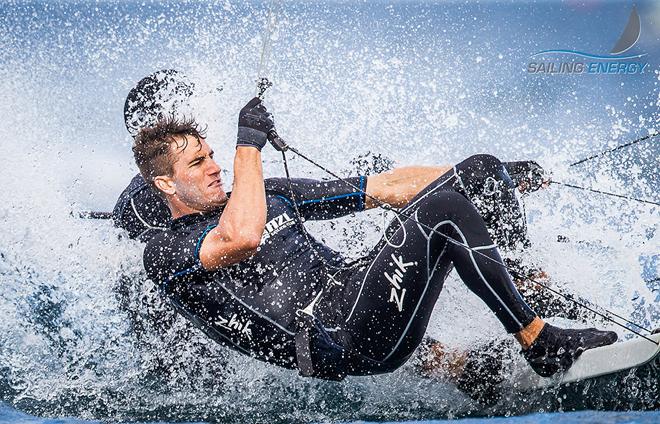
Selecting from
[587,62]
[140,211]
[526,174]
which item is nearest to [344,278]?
[526,174]

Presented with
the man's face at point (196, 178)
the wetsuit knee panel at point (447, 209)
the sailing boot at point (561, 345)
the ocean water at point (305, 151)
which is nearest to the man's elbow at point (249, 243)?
the man's face at point (196, 178)

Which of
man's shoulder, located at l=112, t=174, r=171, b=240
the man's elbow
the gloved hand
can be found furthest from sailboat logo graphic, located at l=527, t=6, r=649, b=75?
the man's elbow

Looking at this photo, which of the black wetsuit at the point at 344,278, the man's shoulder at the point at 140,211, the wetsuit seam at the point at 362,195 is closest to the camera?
the black wetsuit at the point at 344,278

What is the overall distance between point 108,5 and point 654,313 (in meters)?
5.03

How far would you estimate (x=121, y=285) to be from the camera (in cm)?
378

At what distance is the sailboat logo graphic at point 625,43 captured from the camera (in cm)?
752

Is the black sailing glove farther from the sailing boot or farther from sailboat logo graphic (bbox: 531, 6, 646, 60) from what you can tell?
sailboat logo graphic (bbox: 531, 6, 646, 60)

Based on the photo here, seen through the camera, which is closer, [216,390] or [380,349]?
[380,349]

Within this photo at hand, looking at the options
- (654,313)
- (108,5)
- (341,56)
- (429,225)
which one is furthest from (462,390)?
(108,5)

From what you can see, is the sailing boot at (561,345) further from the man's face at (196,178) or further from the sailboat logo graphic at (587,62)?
the sailboat logo graphic at (587,62)

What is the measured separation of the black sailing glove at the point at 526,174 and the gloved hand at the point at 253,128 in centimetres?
106

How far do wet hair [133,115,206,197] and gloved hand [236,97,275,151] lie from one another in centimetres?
24

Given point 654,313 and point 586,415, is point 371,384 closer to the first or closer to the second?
point 586,415

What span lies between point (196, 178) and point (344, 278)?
0.69 metres
